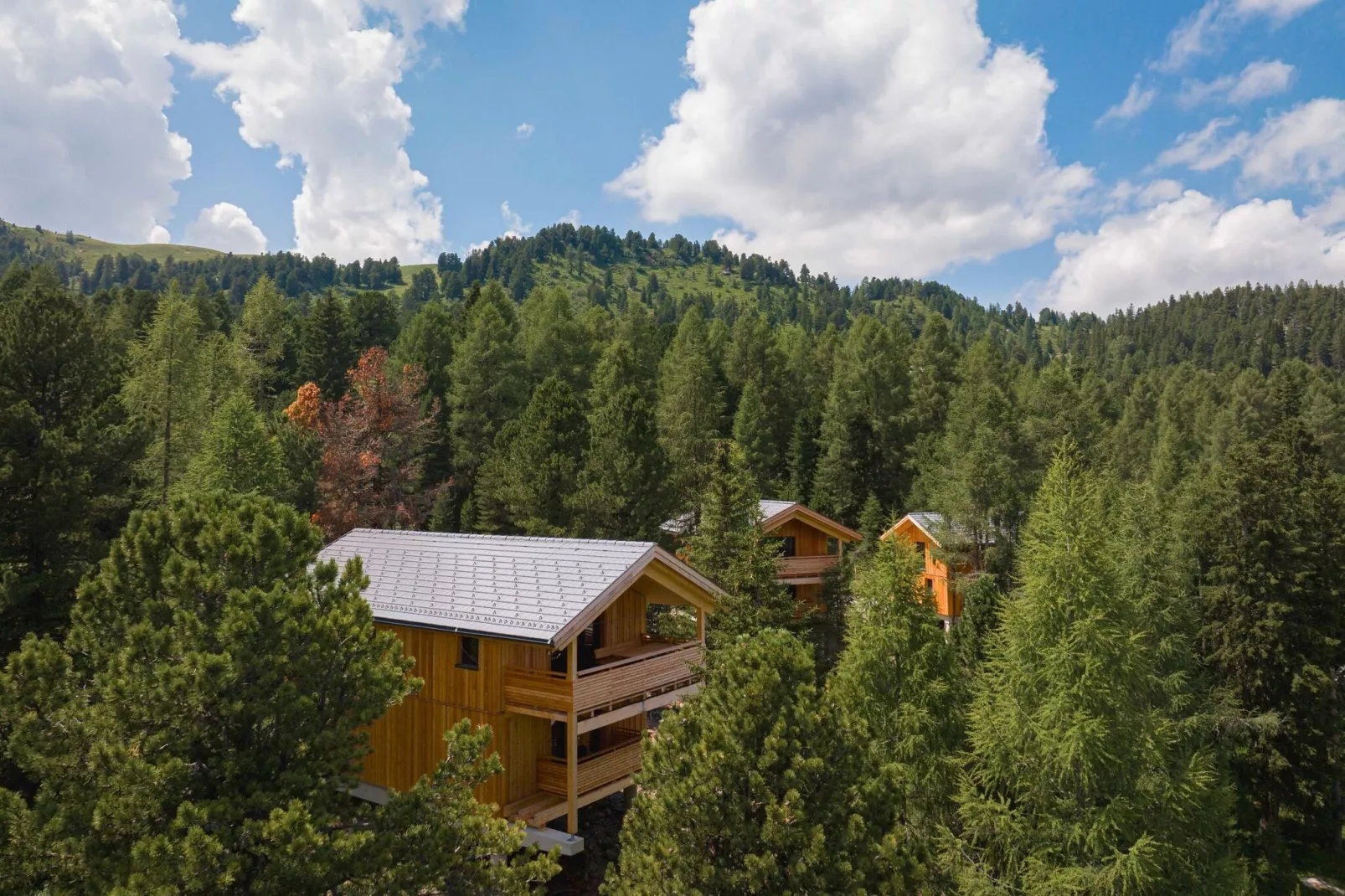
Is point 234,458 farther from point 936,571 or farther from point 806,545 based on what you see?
point 936,571

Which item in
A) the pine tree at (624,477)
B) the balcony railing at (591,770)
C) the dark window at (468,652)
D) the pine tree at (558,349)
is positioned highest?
the pine tree at (558,349)

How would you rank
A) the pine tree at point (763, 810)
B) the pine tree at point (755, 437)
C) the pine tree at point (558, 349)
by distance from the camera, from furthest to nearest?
the pine tree at point (558, 349) → the pine tree at point (755, 437) → the pine tree at point (763, 810)

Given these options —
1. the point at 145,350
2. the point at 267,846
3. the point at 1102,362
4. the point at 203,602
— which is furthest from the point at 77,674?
the point at 1102,362

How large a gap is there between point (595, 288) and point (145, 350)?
157258 millimetres

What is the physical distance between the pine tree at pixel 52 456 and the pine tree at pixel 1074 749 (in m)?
20.9

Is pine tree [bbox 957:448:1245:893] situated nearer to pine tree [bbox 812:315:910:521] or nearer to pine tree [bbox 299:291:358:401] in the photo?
pine tree [bbox 812:315:910:521]

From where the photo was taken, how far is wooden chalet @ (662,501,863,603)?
36.8 metres

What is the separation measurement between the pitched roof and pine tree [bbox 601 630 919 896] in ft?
22.3

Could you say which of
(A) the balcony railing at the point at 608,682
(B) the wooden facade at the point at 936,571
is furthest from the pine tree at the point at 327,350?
(A) the balcony railing at the point at 608,682

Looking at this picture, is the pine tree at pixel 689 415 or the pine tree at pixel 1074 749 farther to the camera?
the pine tree at pixel 689 415

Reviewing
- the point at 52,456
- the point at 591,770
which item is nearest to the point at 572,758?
the point at 591,770

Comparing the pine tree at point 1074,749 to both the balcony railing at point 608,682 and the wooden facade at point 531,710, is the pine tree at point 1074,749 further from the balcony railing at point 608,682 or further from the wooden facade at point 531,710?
the balcony railing at point 608,682

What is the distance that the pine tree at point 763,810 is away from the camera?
9.25 m

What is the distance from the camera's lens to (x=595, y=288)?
19725cm
